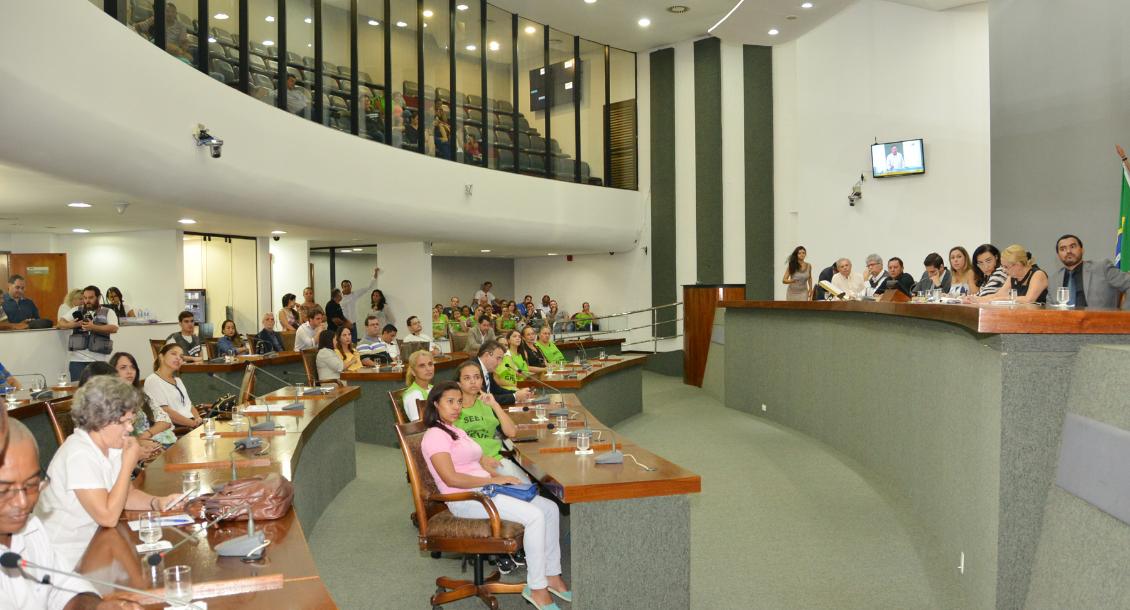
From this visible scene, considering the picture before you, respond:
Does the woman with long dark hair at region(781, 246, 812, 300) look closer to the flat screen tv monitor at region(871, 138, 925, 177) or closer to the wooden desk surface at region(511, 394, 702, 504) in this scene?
the flat screen tv monitor at region(871, 138, 925, 177)

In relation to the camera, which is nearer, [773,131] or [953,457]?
[953,457]

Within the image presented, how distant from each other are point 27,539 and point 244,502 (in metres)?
0.88

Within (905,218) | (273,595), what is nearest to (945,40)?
(905,218)

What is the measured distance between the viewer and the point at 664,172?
54.0ft

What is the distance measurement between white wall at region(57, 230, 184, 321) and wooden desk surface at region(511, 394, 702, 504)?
937 cm

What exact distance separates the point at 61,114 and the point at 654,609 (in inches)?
200

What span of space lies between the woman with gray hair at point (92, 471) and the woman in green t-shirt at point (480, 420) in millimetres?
2073

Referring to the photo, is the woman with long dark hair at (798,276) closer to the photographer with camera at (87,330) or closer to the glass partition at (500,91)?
the glass partition at (500,91)

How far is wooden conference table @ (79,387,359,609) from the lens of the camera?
7.74ft

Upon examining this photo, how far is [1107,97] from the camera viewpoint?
7.82 metres

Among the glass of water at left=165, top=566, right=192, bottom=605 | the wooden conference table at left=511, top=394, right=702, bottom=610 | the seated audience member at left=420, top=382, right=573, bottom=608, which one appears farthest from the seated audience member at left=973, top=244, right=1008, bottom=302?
the glass of water at left=165, top=566, right=192, bottom=605

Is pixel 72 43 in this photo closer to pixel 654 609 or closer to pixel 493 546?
pixel 493 546

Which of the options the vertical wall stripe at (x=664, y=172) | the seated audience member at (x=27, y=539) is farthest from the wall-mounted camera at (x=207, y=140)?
the vertical wall stripe at (x=664, y=172)

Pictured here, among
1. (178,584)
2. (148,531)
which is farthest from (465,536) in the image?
(178,584)
